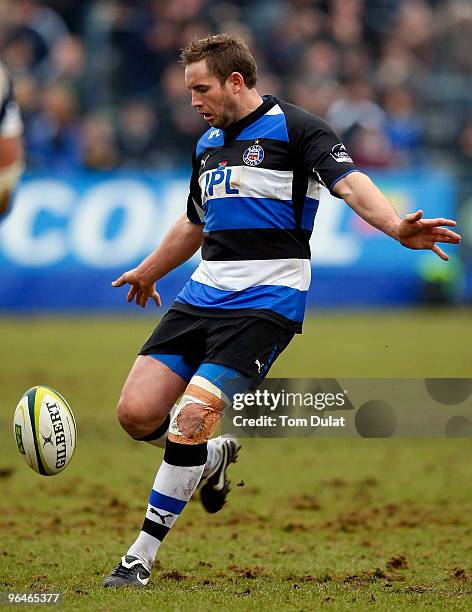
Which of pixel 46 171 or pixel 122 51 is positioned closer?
pixel 46 171

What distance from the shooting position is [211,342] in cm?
574

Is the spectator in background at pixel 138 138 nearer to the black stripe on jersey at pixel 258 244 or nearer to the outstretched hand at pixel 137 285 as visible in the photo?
the outstretched hand at pixel 137 285

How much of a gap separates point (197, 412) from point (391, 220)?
1.26 metres

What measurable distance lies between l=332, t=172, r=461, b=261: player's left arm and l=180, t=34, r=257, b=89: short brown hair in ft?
2.60

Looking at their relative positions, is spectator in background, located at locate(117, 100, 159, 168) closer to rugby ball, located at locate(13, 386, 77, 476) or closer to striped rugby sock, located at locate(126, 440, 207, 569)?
rugby ball, located at locate(13, 386, 77, 476)

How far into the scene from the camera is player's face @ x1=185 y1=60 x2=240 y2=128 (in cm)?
575

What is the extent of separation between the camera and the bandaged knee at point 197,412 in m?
5.52

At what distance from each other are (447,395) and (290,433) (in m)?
0.92

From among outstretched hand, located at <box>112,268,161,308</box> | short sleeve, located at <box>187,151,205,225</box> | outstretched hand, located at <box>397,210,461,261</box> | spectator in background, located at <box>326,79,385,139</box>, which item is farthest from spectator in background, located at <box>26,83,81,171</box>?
outstretched hand, located at <box>397,210,461,261</box>

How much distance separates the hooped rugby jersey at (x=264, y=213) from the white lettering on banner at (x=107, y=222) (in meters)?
A: 11.6

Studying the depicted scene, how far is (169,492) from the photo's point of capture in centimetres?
560

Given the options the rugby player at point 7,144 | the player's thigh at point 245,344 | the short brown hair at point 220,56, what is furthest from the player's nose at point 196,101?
the rugby player at point 7,144

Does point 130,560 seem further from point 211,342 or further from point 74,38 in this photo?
point 74,38

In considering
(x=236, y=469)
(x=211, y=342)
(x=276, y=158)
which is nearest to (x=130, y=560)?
(x=211, y=342)
